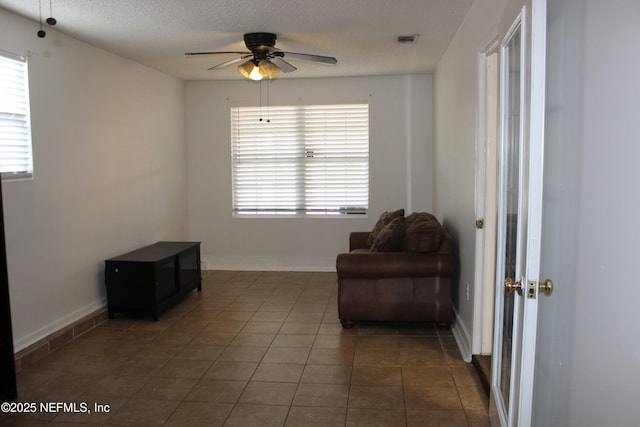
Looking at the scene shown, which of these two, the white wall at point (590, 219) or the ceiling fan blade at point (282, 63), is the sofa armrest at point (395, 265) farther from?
the white wall at point (590, 219)

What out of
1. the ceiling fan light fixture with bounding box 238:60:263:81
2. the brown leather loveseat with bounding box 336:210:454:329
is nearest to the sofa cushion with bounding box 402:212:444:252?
the brown leather loveseat with bounding box 336:210:454:329

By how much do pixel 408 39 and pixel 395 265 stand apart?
1928mm

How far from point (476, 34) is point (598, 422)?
2.55 meters

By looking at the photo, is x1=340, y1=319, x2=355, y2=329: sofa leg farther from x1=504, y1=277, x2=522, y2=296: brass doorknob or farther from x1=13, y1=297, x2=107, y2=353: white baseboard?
x1=504, y1=277, x2=522, y2=296: brass doorknob

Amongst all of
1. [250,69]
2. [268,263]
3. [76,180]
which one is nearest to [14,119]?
[76,180]

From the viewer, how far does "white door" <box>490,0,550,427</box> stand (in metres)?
1.64

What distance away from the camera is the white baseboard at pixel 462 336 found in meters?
3.42

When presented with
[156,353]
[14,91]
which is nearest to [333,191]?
[156,353]

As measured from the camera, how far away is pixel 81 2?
10.4 feet

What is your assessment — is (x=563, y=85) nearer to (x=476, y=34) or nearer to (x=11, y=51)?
(x=476, y=34)

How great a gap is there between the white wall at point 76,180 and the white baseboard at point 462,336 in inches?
119

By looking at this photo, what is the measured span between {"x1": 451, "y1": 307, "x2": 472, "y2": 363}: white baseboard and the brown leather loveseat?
0.24ft

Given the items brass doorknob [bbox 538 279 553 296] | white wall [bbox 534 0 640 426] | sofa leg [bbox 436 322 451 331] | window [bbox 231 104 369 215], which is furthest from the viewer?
window [bbox 231 104 369 215]

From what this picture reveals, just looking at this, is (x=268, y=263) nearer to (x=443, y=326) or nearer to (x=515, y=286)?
(x=443, y=326)
